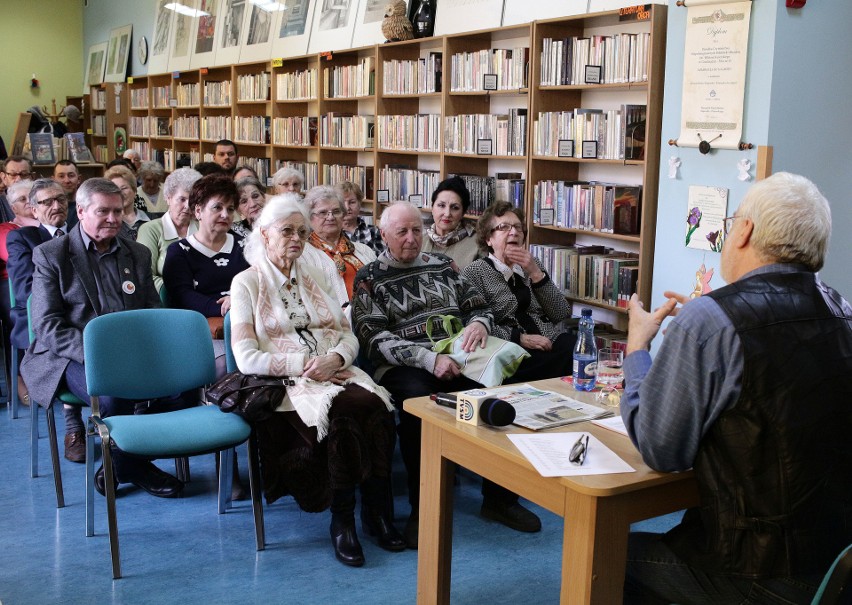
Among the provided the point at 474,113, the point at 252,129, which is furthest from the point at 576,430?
the point at 252,129

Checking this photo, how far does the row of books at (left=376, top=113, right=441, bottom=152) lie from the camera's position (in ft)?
20.9

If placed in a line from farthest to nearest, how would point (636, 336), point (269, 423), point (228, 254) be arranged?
point (228, 254) < point (269, 423) < point (636, 336)

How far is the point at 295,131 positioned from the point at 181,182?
10.4 ft

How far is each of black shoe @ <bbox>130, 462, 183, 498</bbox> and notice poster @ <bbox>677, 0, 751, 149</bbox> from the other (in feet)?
9.66

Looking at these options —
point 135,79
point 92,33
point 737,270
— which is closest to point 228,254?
point 737,270

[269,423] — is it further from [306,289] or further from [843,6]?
[843,6]

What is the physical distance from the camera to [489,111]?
6.29m

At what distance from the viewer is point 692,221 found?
438 cm

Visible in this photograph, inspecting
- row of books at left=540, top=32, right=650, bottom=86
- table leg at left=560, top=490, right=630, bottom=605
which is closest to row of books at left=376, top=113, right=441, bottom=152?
row of books at left=540, top=32, right=650, bottom=86

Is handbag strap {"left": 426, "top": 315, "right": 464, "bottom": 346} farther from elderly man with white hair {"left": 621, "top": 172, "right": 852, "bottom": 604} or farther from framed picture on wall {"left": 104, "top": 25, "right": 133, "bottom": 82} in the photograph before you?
framed picture on wall {"left": 104, "top": 25, "right": 133, "bottom": 82}

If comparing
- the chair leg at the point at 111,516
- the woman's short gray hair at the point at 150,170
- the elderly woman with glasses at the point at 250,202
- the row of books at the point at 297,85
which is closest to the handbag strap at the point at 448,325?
the chair leg at the point at 111,516

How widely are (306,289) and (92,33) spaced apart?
12.5 meters

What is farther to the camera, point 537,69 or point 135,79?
point 135,79

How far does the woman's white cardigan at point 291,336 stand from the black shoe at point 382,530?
42 centimetres
